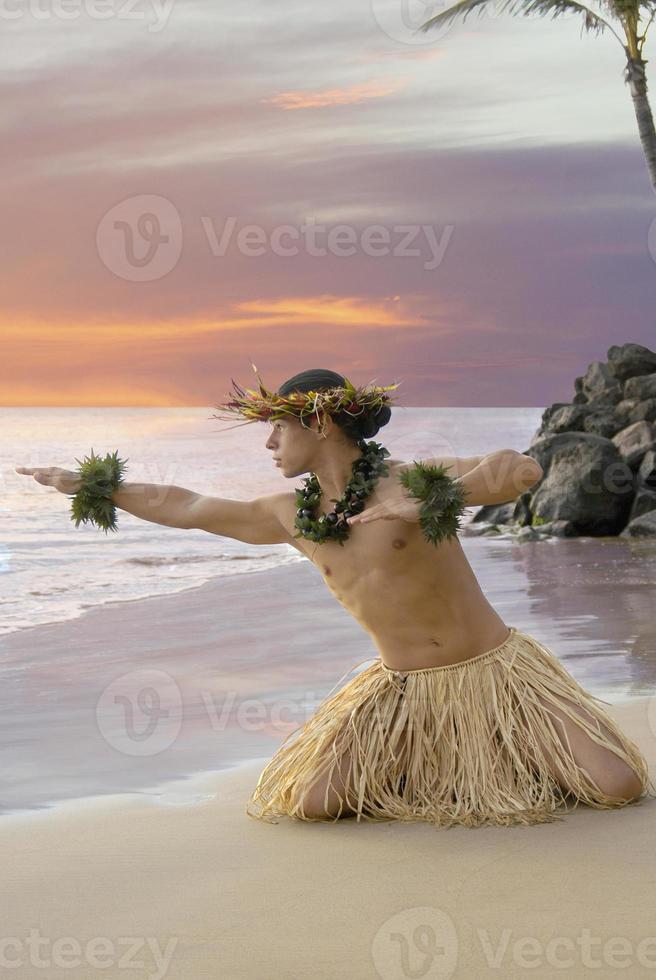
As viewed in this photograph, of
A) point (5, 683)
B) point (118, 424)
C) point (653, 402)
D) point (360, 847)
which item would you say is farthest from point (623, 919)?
point (118, 424)

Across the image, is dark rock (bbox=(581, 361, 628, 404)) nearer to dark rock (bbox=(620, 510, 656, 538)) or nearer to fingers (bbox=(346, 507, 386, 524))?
dark rock (bbox=(620, 510, 656, 538))

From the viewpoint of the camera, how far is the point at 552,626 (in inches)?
279

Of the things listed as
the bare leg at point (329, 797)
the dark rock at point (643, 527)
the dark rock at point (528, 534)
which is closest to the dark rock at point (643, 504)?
the dark rock at point (643, 527)

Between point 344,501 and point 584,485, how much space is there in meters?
9.39

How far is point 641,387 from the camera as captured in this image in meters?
15.8

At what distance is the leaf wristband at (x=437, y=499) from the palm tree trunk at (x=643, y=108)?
12.8 metres

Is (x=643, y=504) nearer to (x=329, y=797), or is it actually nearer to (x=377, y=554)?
(x=377, y=554)

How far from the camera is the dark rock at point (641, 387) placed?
15.7m

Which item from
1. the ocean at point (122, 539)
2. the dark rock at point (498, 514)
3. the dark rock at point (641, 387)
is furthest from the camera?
the dark rock at point (641, 387)

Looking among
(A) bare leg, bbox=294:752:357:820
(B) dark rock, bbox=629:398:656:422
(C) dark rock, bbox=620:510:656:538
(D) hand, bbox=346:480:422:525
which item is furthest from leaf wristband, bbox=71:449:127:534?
(B) dark rock, bbox=629:398:656:422

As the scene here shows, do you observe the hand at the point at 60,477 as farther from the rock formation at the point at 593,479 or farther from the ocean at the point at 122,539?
the rock formation at the point at 593,479

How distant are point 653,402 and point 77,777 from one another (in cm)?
1217

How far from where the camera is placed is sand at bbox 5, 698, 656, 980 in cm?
251

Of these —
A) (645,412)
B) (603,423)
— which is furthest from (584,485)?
(645,412)
